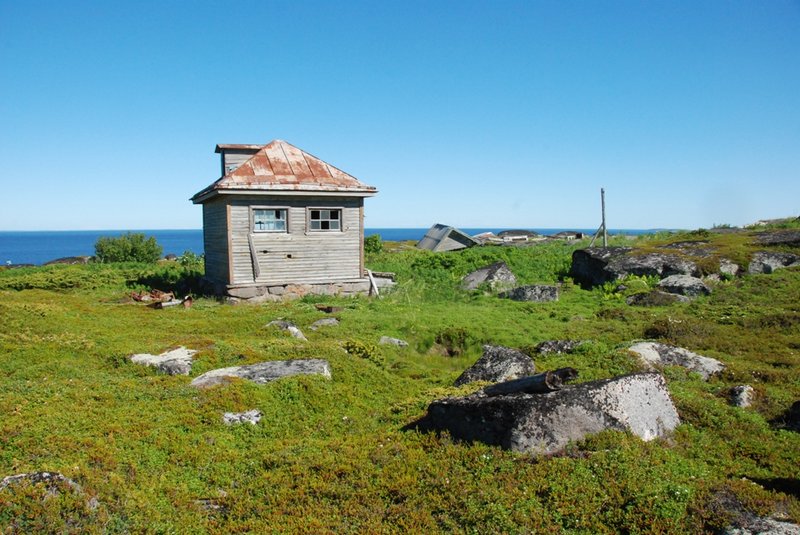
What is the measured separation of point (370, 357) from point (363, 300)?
28.4ft

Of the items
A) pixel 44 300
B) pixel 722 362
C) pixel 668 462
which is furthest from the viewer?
pixel 44 300

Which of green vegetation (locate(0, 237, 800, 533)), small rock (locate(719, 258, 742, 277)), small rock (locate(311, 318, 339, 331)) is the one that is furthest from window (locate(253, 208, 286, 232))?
small rock (locate(719, 258, 742, 277))

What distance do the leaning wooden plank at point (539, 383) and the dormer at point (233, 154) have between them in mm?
18386

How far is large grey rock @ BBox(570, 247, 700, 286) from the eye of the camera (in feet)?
76.2

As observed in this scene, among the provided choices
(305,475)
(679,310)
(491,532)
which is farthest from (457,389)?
(679,310)

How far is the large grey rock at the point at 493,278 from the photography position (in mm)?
23266

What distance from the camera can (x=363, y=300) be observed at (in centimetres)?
2102

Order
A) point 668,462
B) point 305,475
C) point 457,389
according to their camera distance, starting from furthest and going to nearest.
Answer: point 457,389 < point 305,475 < point 668,462

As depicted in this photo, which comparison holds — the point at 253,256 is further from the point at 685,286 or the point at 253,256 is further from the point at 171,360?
the point at 685,286

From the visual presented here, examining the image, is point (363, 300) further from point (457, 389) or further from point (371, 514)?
point (371, 514)

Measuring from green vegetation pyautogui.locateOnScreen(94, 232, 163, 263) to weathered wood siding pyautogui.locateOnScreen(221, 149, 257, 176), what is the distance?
17.3 m

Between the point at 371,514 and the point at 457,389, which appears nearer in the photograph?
the point at 371,514

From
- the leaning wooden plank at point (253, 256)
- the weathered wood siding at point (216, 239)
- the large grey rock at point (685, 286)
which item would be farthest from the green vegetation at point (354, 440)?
the weathered wood siding at point (216, 239)

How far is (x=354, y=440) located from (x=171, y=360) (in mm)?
5190
